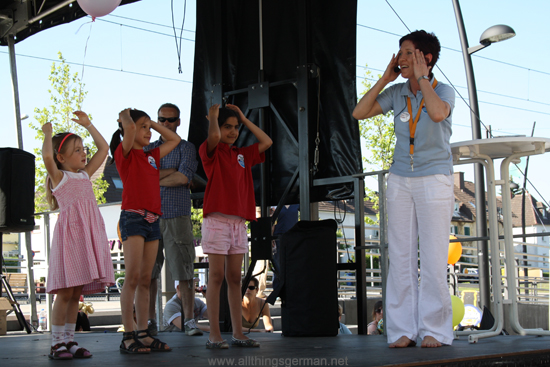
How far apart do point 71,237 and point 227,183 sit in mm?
912

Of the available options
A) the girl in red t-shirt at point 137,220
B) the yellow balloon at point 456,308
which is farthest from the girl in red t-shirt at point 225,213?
the yellow balloon at point 456,308

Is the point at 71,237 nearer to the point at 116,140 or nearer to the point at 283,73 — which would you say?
the point at 116,140

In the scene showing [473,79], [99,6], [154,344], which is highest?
[473,79]

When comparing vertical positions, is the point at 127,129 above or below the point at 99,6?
below

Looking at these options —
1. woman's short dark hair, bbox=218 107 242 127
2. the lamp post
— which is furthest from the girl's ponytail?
the lamp post

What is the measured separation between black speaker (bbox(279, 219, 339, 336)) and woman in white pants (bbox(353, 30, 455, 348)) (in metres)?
0.93

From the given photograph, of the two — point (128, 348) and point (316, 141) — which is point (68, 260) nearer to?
point (128, 348)

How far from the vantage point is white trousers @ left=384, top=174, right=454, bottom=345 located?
9.01ft

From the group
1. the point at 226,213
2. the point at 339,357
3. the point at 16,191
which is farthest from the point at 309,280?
the point at 16,191

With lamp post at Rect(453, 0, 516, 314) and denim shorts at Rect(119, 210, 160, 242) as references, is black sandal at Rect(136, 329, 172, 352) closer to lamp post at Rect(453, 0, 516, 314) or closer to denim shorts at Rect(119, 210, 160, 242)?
denim shorts at Rect(119, 210, 160, 242)

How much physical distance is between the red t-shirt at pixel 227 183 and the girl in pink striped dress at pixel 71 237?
2.07 ft

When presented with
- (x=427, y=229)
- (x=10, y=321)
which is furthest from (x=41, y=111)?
(x=427, y=229)

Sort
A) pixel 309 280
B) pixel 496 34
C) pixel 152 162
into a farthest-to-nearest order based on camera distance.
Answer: pixel 496 34 → pixel 309 280 → pixel 152 162

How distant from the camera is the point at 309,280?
381 cm
